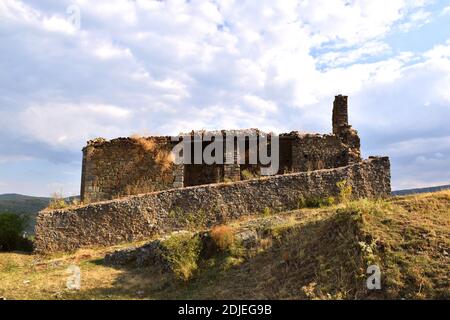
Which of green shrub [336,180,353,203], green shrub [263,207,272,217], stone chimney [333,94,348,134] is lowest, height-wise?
green shrub [263,207,272,217]

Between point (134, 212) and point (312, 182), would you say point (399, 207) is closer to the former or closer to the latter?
point (312, 182)

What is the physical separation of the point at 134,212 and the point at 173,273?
15.1 ft

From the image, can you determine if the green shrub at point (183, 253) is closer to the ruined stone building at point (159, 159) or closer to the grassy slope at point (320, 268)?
the grassy slope at point (320, 268)

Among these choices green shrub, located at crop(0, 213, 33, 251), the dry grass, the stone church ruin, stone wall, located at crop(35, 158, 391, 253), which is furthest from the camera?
green shrub, located at crop(0, 213, 33, 251)

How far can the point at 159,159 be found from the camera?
1947 centimetres

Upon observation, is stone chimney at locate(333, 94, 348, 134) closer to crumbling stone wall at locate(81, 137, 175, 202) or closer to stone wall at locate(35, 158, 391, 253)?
stone wall at locate(35, 158, 391, 253)

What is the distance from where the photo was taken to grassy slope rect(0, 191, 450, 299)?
8.74 metres

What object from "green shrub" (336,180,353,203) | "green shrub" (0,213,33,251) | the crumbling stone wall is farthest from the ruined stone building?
"green shrub" (336,180,353,203)

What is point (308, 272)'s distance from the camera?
31.7 ft

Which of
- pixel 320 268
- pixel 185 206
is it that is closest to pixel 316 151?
pixel 185 206

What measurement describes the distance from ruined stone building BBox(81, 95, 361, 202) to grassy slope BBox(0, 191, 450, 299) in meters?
6.86

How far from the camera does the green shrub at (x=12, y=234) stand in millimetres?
16703

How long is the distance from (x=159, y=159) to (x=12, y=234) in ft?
21.0
